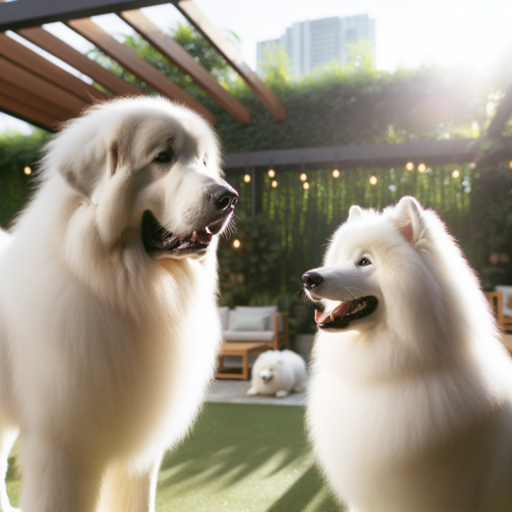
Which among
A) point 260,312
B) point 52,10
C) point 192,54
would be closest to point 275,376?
point 260,312

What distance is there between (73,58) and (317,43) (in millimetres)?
8479

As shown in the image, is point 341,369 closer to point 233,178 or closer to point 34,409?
point 34,409

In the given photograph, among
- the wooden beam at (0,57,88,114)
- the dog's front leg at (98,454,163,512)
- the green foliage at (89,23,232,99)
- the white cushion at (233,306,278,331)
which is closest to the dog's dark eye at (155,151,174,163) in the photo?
the dog's front leg at (98,454,163,512)

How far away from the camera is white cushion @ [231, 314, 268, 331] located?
23.6 feet

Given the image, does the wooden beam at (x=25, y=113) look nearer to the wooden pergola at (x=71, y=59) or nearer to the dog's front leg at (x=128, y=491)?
the wooden pergola at (x=71, y=59)

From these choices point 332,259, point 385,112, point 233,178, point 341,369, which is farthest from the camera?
point 233,178

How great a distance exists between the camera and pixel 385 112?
899cm

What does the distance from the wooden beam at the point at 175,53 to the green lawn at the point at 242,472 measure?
416 cm

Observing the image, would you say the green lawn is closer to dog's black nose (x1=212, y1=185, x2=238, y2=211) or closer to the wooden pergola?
dog's black nose (x1=212, y1=185, x2=238, y2=211)

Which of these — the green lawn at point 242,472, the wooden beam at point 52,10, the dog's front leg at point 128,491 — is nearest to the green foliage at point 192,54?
the wooden beam at point 52,10

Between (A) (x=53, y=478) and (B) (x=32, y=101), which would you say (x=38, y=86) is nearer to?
(B) (x=32, y=101)

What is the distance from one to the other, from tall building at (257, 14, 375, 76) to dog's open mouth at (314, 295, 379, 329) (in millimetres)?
8906

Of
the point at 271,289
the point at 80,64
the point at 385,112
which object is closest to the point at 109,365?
the point at 80,64

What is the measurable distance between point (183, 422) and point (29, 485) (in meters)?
0.51
